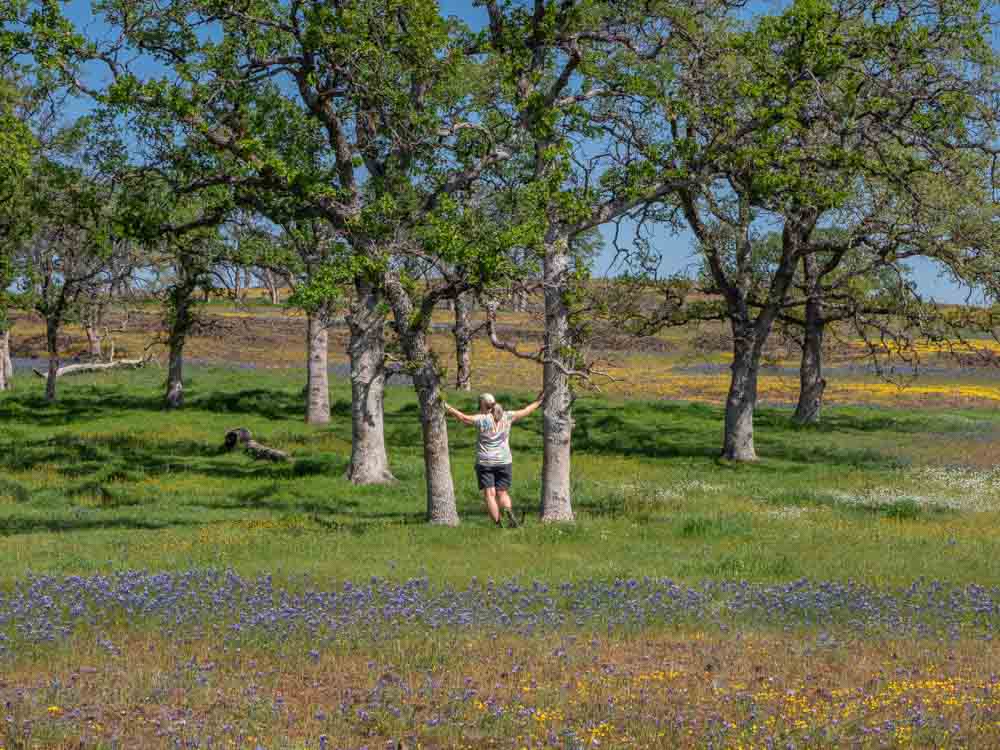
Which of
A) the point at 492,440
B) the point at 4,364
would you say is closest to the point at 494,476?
the point at 492,440

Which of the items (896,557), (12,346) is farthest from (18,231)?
(12,346)

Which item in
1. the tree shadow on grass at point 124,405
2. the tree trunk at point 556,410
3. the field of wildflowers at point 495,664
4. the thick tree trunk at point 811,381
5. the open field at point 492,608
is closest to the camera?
the field of wildflowers at point 495,664

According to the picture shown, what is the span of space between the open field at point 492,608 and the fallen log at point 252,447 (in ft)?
1.68

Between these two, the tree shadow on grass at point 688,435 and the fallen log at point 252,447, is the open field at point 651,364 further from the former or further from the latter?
the fallen log at point 252,447

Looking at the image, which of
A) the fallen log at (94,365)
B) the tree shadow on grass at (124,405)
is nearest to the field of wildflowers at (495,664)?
the tree shadow on grass at (124,405)

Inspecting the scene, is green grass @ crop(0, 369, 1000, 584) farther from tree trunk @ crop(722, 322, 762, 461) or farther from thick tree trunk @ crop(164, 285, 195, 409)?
thick tree trunk @ crop(164, 285, 195, 409)

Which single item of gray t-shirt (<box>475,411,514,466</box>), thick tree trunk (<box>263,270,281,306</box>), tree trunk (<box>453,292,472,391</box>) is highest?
thick tree trunk (<box>263,270,281,306</box>)

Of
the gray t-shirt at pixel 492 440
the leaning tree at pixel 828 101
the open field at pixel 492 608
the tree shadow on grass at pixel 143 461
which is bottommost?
the tree shadow on grass at pixel 143 461

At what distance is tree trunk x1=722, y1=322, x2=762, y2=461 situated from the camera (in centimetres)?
3009

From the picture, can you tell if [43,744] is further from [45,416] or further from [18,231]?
[45,416]

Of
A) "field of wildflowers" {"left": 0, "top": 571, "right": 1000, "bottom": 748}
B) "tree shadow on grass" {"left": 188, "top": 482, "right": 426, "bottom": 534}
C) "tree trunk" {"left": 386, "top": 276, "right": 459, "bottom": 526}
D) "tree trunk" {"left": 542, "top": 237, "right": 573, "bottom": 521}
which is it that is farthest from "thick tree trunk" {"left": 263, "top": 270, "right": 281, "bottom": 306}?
"field of wildflowers" {"left": 0, "top": 571, "right": 1000, "bottom": 748}

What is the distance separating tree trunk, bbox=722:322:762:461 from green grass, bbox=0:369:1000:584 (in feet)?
2.61

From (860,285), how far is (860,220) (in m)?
8.56

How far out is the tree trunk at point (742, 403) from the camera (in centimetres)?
3009
